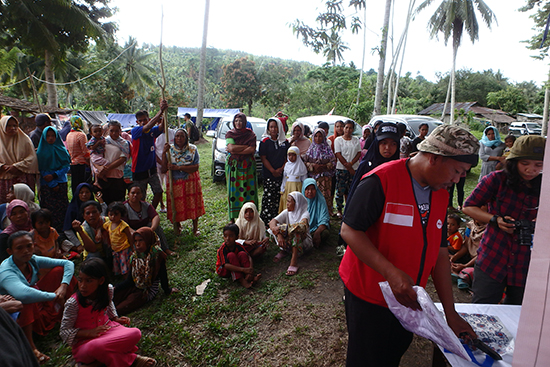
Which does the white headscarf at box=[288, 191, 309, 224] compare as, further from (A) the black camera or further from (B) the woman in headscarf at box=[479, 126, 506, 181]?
(B) the woman in headscarf at box=[479, 126, 506, 181]

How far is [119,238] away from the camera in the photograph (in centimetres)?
380

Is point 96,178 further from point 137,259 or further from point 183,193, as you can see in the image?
point 137,259

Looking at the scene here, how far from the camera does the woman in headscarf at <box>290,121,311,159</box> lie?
5727 millimetres

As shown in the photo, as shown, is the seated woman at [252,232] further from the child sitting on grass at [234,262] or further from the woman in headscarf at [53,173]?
the woman in headscarf at [53,173]

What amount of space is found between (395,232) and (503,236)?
48.7 inches

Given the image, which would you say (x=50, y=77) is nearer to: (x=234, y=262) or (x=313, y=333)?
(x=234, y=262)

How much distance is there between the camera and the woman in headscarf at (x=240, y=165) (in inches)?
196

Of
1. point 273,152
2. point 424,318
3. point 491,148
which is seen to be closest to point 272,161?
point 273,152

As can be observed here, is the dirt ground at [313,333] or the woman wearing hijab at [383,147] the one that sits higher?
the woman wearing hijab at [383,147]

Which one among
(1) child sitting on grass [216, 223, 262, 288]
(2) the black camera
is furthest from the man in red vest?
(1) child sitting on grass [216, 223, 262, 288]

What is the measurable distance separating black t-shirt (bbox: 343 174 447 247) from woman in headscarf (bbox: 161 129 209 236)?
3815mm

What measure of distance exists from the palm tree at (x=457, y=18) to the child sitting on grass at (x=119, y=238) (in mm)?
18350

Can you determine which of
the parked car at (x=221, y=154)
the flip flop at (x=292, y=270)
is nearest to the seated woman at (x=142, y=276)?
the flip flop at (x=292, y=270)

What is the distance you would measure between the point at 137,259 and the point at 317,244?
7.86 feet
